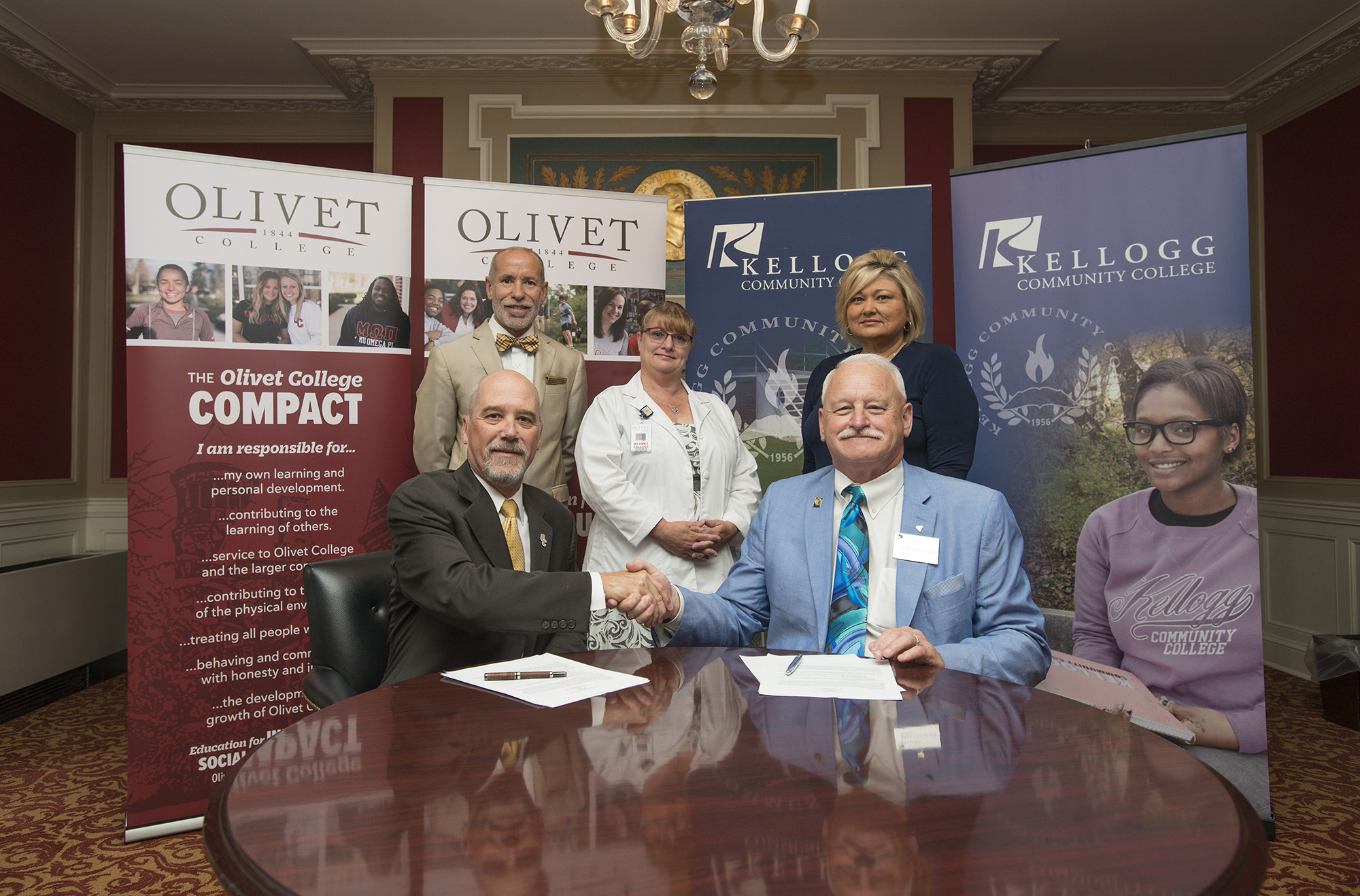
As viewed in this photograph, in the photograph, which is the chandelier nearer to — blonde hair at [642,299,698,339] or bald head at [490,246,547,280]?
blonde hair at [642,299,698,339]

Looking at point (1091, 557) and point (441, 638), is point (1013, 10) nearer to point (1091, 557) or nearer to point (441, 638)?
point (1091, 557)

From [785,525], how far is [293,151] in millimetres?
5421

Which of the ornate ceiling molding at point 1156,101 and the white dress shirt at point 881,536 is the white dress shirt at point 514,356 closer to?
the white dress shirt at point 881,536

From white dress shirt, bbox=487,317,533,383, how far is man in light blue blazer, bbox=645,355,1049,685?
1613mm

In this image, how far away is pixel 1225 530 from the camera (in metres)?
2.94

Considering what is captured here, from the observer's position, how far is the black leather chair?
2146 mm

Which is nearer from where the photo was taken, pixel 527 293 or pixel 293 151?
pixel 527 293

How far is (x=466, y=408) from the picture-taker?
3354mm

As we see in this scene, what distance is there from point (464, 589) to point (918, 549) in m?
1.07

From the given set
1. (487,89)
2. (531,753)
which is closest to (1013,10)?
(487,89)

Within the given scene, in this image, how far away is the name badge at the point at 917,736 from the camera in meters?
1.17

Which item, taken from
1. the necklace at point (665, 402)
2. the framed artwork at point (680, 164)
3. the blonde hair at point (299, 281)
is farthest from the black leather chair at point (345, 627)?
the framed artwork at point (680, 164)

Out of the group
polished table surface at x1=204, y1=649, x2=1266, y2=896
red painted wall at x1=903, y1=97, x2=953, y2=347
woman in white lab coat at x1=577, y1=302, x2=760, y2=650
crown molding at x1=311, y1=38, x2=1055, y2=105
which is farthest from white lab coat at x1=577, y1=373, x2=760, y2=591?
crown molding at x1=311, y1=38, x2=1055, y2=105

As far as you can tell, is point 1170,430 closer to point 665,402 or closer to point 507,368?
point 665,402
